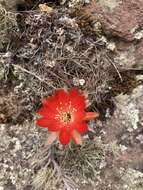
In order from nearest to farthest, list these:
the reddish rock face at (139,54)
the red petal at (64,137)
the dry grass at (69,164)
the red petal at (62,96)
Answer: the red petal at (64,137) → the red petal at (62,96) → the dry grass at (69,164) → the reddish rock face at (139,54)

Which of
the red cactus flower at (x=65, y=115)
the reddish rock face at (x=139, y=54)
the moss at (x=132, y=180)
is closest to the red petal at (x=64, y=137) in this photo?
the red cactus flower at (x=65, y=115)

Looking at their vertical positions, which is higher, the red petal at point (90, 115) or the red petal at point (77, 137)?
the red petal at point (90, 115)

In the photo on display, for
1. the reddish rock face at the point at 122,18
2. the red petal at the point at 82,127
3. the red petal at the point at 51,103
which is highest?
the reddish rock face at the point at 122,18

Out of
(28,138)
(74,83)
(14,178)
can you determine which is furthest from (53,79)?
(14,178)

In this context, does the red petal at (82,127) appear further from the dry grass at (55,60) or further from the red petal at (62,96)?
the dry grass at (55,60)

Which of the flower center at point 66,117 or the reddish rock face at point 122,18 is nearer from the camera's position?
the flower center at point 66,117

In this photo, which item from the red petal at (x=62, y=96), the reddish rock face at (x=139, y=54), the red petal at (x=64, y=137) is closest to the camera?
the red petal at (x=64, y=137)

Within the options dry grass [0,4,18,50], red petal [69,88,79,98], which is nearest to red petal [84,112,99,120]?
red petal [69,88,79,98]
